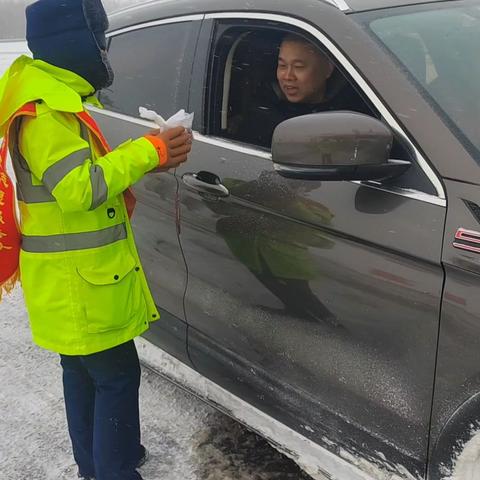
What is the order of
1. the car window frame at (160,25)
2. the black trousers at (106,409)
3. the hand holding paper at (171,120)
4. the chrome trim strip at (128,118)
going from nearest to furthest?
the hand holding paper at (171,120), the black trousers at (106,409), the car window frame at (160,25), the chrome trim strip at (128,118)

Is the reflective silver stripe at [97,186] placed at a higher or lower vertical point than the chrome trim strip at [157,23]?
lower

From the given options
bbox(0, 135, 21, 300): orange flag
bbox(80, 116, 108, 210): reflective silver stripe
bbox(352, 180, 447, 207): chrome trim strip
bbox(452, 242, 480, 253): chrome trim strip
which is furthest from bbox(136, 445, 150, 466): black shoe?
bbox(452, 242, 480, 253): chrome trim strip

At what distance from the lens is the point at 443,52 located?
6.05ft

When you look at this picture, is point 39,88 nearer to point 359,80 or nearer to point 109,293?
point 109,293

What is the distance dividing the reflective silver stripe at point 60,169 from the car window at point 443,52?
95 centimetres

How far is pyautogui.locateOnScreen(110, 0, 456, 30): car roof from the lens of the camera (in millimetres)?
1890

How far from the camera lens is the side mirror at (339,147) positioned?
1.59 metres

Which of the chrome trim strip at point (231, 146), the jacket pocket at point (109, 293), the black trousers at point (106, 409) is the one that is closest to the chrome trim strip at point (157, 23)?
the chrome trim strip at point (231, 146)

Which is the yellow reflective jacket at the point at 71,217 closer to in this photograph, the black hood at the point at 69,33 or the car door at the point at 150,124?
the black hood at the point at 69,33

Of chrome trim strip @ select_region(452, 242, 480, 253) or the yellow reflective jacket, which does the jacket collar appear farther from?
chrome trim strip @ select_region(452, 242, 480, 253)

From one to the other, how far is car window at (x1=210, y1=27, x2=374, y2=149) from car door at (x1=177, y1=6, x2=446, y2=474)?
0.06 feet

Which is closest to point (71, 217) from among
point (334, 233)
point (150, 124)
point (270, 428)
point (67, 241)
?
point (67, 241)

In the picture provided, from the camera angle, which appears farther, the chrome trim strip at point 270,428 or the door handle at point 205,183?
the door handle at point 205,183

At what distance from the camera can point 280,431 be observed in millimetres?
2074
